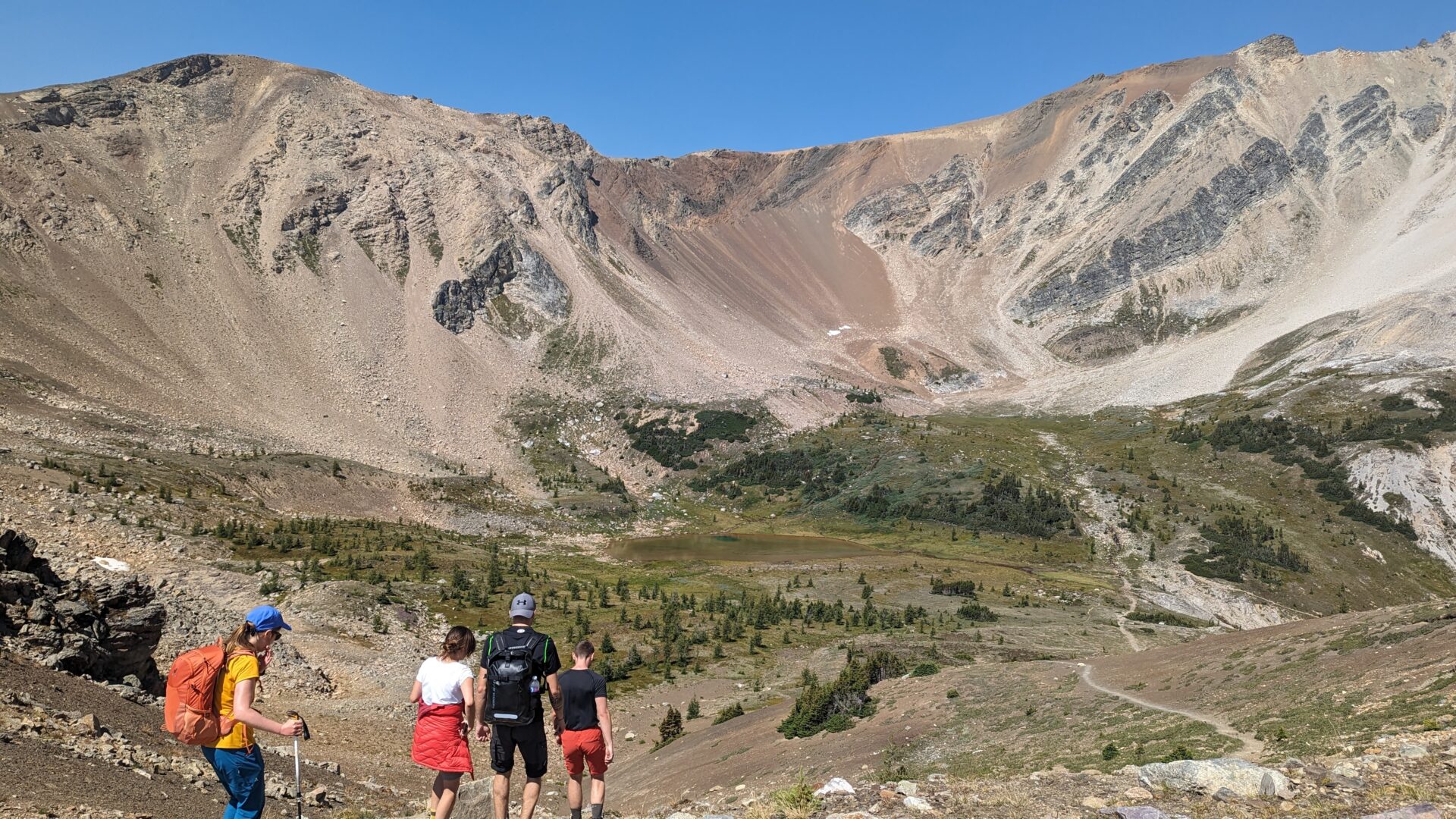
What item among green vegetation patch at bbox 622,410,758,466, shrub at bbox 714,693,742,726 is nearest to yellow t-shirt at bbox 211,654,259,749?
shrub at bbox 714,693,742,726

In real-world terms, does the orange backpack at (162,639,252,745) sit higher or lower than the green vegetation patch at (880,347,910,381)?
lower

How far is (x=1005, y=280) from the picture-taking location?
169625mm

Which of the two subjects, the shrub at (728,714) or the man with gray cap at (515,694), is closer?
the man with gray cap at (515,694)


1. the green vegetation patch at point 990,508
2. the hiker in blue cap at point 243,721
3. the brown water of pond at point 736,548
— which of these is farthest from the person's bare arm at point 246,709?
the green vegetation patch at point 990,508

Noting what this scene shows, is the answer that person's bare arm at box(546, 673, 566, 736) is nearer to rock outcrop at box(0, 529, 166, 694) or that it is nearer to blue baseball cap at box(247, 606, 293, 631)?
blue baseball cap at box(247, 606, 293, 631)

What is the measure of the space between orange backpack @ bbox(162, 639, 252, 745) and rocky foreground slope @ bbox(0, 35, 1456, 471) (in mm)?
70847

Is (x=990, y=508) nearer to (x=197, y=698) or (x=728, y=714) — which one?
(x=728, y=714)

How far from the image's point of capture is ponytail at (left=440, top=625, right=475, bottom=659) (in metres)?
9.29

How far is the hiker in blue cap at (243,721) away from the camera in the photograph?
8.22 metres

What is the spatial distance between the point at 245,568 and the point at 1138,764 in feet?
118

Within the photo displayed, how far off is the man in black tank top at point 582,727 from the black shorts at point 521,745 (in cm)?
56

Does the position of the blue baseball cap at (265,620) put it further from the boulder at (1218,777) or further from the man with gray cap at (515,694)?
the boulder at (1218,777)

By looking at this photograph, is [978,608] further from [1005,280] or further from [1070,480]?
[1005,280]

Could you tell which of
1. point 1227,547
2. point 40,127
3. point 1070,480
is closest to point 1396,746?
point 1227,547
